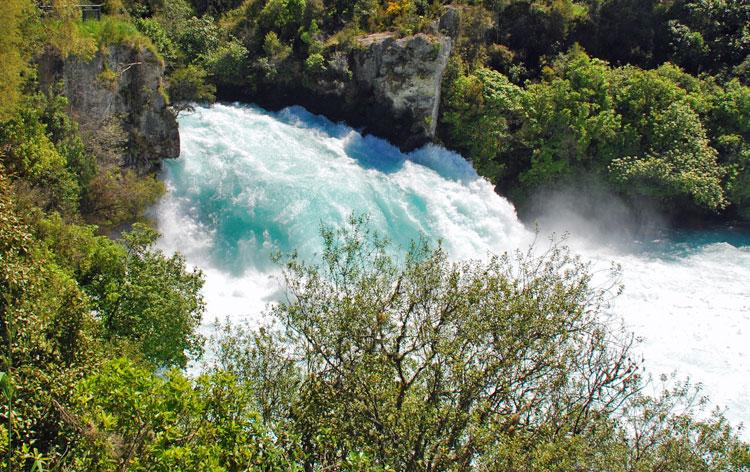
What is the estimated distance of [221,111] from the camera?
3534cm

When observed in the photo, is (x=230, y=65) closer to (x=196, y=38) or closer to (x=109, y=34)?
(x=196, y=38)

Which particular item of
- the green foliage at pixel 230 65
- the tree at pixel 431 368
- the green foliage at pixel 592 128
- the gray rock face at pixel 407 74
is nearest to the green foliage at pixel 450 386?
the tree at pixel 431 368

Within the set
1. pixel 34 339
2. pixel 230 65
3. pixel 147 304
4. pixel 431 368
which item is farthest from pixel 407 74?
pixel 34 339

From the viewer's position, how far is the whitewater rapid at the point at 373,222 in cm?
2541

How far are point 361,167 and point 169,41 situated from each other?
492 inches

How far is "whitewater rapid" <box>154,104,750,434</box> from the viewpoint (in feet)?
83.4

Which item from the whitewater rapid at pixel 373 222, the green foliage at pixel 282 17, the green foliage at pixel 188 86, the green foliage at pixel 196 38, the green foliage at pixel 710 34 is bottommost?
the whitewater rapid at pixel 373 222

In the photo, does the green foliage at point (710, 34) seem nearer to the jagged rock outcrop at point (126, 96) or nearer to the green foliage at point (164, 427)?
the jagged rock outcrop at point (126, 96)

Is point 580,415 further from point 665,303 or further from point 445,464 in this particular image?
point 665,303

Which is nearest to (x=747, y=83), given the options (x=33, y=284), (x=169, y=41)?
(x=169, y=41)

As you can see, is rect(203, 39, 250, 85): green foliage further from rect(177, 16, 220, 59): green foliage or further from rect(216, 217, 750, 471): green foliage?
rect(216, 217, 750, 471): green foliage

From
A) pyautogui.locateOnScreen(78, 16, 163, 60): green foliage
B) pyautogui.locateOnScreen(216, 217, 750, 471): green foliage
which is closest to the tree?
pyautogui.locateOnScreen(216, 217, 750, 471): green foliage

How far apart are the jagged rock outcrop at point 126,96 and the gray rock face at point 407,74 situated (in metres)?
11.6

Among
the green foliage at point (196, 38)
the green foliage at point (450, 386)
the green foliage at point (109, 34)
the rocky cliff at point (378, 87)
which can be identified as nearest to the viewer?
the green foliage at point (450, 386)
